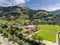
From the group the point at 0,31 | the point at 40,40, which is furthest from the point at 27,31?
the point at 40,40

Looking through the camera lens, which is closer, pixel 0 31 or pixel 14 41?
pixel 14 41

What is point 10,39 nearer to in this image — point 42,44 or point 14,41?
point 14,41

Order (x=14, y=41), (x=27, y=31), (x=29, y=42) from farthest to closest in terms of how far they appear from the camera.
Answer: (x=27, y=31) → (x=29, y=42) → (x=14, y=41)

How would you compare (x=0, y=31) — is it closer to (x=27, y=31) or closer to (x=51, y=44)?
(x=27, y=31)

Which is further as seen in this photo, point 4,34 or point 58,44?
point 4,34

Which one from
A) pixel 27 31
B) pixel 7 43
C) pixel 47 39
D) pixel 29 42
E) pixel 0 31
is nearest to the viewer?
pixel 7 43

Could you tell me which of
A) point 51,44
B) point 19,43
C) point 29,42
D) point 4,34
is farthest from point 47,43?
point 4,34

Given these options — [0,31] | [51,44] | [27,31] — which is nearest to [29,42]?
[51,44]

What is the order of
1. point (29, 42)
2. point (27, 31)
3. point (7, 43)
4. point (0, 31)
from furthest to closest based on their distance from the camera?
point (27, 31)
point (0, 31)
point (29, 42)
point (7, 43)

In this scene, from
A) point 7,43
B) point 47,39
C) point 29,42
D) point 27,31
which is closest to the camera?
point 7,43
